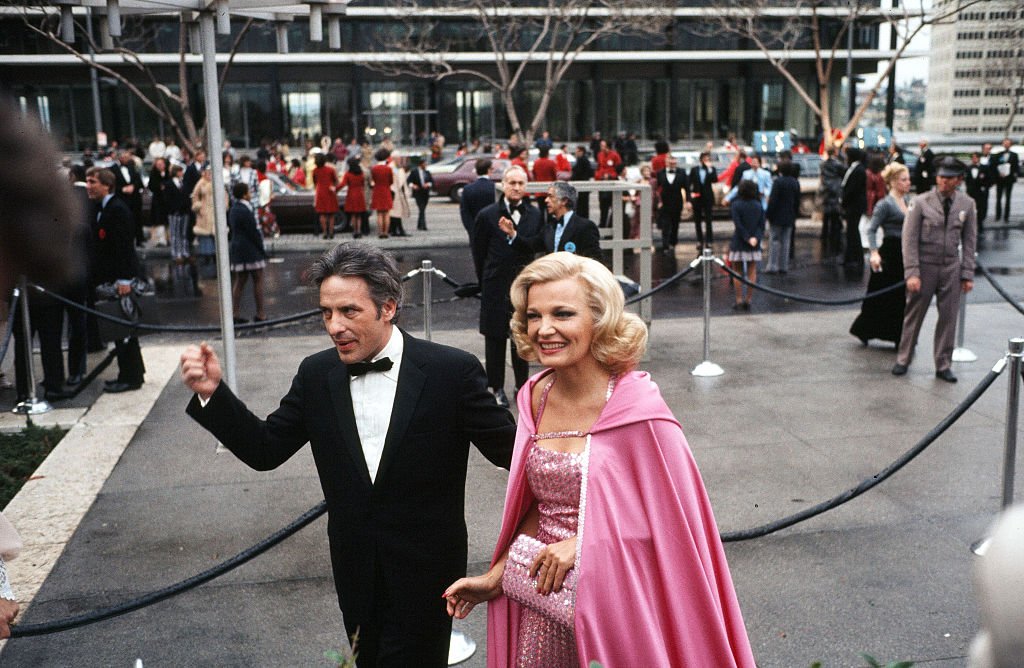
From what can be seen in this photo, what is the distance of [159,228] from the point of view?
2078 cm

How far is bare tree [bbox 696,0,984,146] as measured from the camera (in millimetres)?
33219

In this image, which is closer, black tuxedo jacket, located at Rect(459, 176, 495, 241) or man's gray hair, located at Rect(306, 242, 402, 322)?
man's gray hair, located at Rect(306, 242, 402, 322)

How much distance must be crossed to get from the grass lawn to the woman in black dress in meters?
7.55

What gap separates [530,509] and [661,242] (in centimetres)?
1872

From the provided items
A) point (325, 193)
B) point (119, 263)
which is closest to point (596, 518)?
point (119, 263)

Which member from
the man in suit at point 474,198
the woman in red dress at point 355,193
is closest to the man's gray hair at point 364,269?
the man in suit at point 474,198

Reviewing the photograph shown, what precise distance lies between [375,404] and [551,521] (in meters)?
0.71

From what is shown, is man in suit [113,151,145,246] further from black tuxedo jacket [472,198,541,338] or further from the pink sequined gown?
the pink sequined gown

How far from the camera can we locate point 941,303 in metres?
9.23

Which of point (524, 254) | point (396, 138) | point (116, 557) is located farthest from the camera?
point (396, 138)

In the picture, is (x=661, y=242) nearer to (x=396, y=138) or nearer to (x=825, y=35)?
(x=396, y=138)

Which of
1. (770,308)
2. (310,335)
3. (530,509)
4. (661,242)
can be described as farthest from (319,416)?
(661,242)

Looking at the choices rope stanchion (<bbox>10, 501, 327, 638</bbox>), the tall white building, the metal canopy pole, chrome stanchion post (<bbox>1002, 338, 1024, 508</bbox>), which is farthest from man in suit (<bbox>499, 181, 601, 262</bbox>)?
the tall white building

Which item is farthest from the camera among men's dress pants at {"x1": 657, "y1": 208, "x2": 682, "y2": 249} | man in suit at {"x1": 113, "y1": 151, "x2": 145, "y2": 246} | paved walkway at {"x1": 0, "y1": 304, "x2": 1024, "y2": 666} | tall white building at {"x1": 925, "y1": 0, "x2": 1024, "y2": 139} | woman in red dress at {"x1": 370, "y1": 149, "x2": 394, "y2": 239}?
tall white building at {"x1": 925, "y1": 0, "x2": 1024, "y2": 139}
